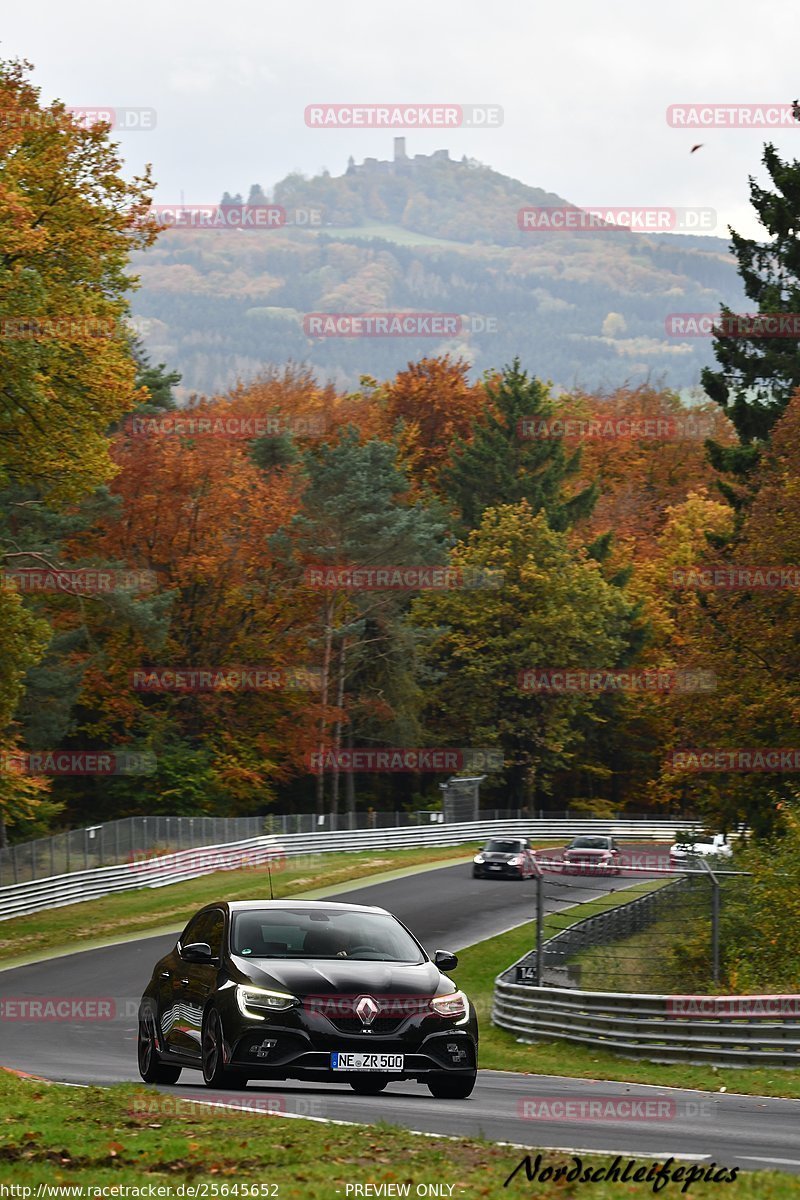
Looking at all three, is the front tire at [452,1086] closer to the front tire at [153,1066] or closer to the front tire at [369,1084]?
the front tire at [369,1084]

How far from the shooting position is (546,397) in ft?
312

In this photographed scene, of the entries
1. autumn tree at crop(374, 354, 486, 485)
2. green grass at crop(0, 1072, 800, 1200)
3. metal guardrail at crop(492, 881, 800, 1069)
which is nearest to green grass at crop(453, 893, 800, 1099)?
metal guardrail at crop(492, 881, 800, 1069)

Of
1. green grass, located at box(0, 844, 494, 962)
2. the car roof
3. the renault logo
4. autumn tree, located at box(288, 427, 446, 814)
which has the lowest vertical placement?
green grass, located at box(0, 844, 494, 962)

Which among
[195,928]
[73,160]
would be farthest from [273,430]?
[195,928]

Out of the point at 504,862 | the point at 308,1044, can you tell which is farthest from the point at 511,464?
the point at 308,1044

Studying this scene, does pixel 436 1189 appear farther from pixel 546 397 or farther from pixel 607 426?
Answer: pixel 607 426

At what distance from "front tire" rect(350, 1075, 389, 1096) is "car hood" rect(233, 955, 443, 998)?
26.4 inches

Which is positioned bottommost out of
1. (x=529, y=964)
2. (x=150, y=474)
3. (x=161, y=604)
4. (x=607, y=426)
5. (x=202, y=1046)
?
(x=529, y=964)

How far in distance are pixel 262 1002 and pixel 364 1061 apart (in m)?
0.88

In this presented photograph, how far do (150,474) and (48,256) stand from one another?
3458 centimetres

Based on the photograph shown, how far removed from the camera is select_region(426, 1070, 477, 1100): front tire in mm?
13688

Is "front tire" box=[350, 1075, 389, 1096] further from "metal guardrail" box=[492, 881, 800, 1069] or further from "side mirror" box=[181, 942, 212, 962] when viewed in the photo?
"metal guardrail" box=[492, 881, 800, 1069]

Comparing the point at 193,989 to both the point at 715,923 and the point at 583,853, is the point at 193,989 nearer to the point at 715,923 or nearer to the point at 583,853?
the point at 715,923

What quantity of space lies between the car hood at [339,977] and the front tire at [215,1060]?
461 mm
